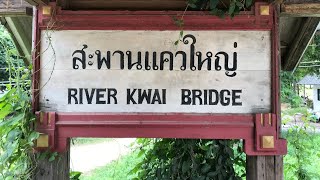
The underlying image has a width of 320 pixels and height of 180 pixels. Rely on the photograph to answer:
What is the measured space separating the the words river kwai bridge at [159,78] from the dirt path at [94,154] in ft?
18.6

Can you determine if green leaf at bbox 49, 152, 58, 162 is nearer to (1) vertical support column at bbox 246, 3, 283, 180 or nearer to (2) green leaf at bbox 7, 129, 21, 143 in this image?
(2) green leaf at bbox 7, 129, 21, 143

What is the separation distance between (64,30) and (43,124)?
535 mm

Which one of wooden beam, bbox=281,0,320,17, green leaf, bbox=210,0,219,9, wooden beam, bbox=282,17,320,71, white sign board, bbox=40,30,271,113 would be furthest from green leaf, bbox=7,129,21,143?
wooden beam, bbox=282,17,320,71

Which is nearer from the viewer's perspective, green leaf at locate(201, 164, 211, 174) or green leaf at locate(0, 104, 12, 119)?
green leaf at locate(0, 104, 12, 119)

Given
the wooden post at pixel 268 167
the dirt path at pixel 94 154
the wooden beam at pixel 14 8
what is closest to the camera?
the wooden post at pixel 268 167

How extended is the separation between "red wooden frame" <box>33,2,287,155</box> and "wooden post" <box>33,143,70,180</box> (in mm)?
101

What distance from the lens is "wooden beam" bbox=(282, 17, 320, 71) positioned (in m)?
2.36

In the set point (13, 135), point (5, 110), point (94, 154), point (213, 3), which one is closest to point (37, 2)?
point (5, 110)

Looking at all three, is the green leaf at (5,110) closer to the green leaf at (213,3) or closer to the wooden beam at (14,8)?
the wooden beam at (14,8)

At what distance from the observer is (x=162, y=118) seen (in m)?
1.86

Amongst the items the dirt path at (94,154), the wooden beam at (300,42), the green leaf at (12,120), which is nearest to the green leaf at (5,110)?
the green leaf at (12,120)

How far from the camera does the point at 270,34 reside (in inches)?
74.3

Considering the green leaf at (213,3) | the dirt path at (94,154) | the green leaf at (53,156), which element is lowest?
the dirt path at (94,154)

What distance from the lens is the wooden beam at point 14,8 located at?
204 cm
